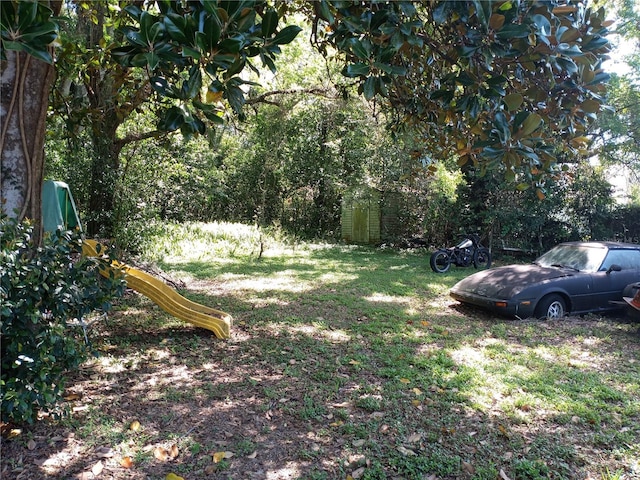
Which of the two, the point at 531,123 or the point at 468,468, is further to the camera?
the point at 468,468

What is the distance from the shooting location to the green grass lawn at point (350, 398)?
2912 millimetres

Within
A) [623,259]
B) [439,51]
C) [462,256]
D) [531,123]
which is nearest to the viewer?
Result: [531,123]

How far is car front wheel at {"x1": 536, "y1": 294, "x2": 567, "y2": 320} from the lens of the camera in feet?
21.8

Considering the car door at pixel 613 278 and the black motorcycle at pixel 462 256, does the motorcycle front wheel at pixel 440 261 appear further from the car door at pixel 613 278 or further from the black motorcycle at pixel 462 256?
the car door at pixel 613 278

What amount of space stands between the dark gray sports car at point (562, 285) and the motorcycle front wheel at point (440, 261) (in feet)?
12.3

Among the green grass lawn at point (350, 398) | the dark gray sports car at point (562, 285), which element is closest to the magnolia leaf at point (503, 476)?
the green grass lawn at point (350, 398)

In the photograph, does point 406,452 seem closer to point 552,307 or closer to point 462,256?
point 552,307

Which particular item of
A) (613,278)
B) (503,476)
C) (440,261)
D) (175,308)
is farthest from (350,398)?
(440,261)

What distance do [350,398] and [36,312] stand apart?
2555 millimetres

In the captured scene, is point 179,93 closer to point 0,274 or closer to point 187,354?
point 0,274

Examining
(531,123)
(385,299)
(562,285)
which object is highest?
(531,123)

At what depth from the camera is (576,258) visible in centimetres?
743

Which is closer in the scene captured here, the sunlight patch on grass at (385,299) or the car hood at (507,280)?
the car hood at (507,280)

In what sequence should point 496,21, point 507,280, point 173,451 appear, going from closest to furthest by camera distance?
point 496,21, point 173,451, point 507,280
